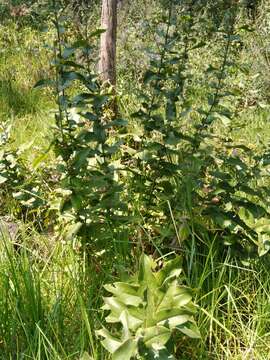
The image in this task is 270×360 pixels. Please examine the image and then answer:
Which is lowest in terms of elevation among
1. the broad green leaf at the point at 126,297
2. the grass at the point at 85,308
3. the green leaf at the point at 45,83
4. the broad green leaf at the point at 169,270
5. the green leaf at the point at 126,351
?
the grass at the point at 85,308

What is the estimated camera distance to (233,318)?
85.5 inches

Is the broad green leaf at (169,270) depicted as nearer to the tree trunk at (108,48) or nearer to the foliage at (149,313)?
the foliage at (149,313)

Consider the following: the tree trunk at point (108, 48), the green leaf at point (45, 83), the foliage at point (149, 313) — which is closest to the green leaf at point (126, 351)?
the foliage at point (149, 313)

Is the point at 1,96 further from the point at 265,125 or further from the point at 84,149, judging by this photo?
the point at 84,149

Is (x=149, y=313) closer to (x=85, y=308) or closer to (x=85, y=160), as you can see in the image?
(x=85, y=308)

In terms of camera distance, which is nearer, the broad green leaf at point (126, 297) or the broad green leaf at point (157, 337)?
the broad green leaf at point (157, 337)

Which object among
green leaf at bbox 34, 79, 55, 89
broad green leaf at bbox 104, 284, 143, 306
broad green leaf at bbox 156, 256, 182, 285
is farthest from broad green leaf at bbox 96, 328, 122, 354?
green leaf at bbox 34, 79, 55, 89

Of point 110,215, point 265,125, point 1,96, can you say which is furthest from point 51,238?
point 1,96

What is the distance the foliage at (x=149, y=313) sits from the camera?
5.34ft

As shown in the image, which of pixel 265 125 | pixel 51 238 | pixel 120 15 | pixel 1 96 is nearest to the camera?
pixel 51 238

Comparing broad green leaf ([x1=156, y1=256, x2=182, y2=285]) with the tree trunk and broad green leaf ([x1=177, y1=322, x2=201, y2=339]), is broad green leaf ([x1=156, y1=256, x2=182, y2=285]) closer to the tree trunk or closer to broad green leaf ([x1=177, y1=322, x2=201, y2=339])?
broad green leaf ([x1=177, y1=322, x2=201, y2=339])

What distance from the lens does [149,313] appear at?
1695 millimetres

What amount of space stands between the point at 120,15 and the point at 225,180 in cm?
612

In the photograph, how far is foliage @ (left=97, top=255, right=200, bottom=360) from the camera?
5.34 ft
